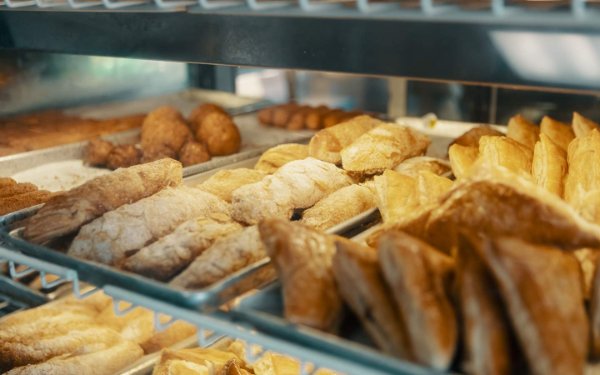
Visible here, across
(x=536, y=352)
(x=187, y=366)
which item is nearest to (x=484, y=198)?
(x=536, y=352)

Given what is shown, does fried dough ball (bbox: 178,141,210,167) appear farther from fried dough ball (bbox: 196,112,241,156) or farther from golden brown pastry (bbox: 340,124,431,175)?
golden brown pastry (bbox: 340,124,431,175)

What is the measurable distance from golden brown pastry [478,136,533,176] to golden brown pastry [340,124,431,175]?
27cm

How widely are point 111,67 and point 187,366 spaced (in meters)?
1.99

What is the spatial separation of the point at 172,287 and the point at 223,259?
127 mm

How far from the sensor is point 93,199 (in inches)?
67.4

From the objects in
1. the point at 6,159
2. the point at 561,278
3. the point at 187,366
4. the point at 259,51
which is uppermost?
the point at 259,51

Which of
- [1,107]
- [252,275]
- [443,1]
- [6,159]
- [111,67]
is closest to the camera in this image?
[443,1]

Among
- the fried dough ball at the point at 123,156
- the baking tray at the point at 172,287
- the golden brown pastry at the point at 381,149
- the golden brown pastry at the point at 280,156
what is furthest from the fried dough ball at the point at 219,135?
the baking tray at the point at 172,287

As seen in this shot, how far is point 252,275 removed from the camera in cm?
139

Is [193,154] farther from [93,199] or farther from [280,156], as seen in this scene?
[93,199]

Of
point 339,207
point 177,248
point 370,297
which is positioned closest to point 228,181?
point 339,207

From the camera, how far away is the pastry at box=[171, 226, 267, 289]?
1405 mm

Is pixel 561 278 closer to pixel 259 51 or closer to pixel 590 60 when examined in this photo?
pixel 590 60

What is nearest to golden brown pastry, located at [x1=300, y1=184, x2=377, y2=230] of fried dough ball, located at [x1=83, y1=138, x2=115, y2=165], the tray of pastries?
the tray of pastries
